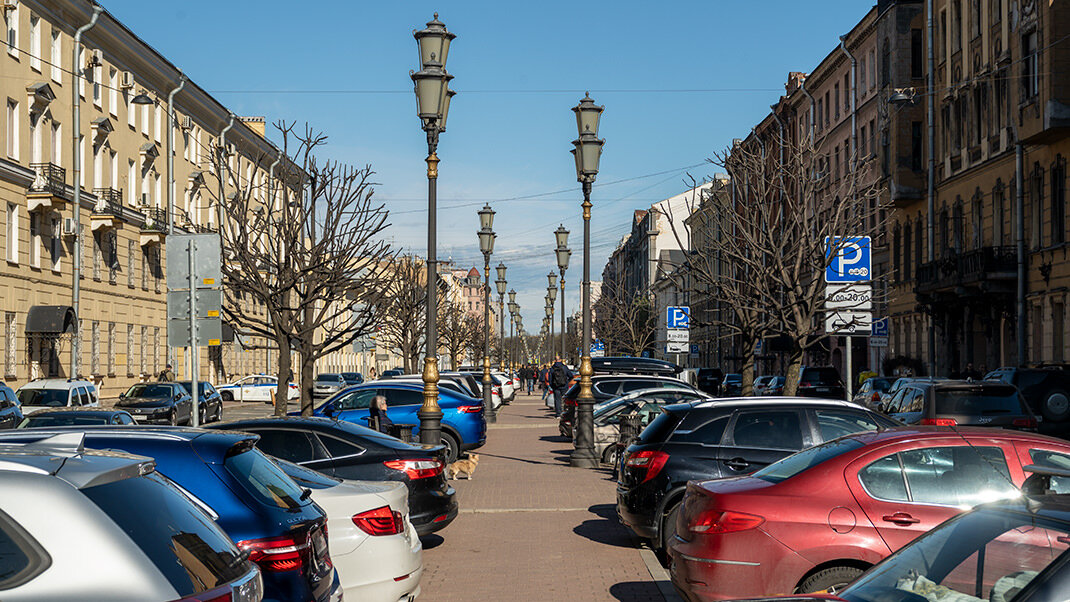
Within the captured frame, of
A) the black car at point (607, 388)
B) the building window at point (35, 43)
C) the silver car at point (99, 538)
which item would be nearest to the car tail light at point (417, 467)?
the silver car at point (99, 538)

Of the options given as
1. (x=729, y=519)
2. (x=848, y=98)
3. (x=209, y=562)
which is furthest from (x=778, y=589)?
(x=848, y=98)

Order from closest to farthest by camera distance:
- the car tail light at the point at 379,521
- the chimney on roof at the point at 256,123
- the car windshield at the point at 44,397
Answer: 1. the car tail light at the point at 379,521
2. the car windshield at the point at 44,397
3. the chimney on roof at the point at 256,123

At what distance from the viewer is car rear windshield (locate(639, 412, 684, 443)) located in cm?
1202

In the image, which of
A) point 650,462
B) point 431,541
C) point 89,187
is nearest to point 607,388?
point 431,541

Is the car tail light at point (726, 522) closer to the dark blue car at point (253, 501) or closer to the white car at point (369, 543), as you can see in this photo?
the white car at point (369, 543)

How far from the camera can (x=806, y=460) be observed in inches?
328

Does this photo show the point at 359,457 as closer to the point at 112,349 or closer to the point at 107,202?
the point at 107,202

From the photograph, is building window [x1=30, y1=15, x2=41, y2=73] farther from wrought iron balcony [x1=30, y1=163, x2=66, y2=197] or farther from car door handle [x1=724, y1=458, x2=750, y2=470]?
car door handle [x1=724, y1=458, x2=750, y2=470]

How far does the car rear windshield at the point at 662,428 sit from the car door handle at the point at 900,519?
425cm

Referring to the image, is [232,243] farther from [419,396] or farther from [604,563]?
[604,563]

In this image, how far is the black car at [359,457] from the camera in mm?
11320

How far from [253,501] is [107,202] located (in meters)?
43.5

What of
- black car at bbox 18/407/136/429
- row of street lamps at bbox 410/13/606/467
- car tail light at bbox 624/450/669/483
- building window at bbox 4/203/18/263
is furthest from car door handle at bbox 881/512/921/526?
building window at bbox 4/203/18/263

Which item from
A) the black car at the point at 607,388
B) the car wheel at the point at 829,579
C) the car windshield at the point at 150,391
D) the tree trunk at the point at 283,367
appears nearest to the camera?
the car wheel at the point at 829,579
